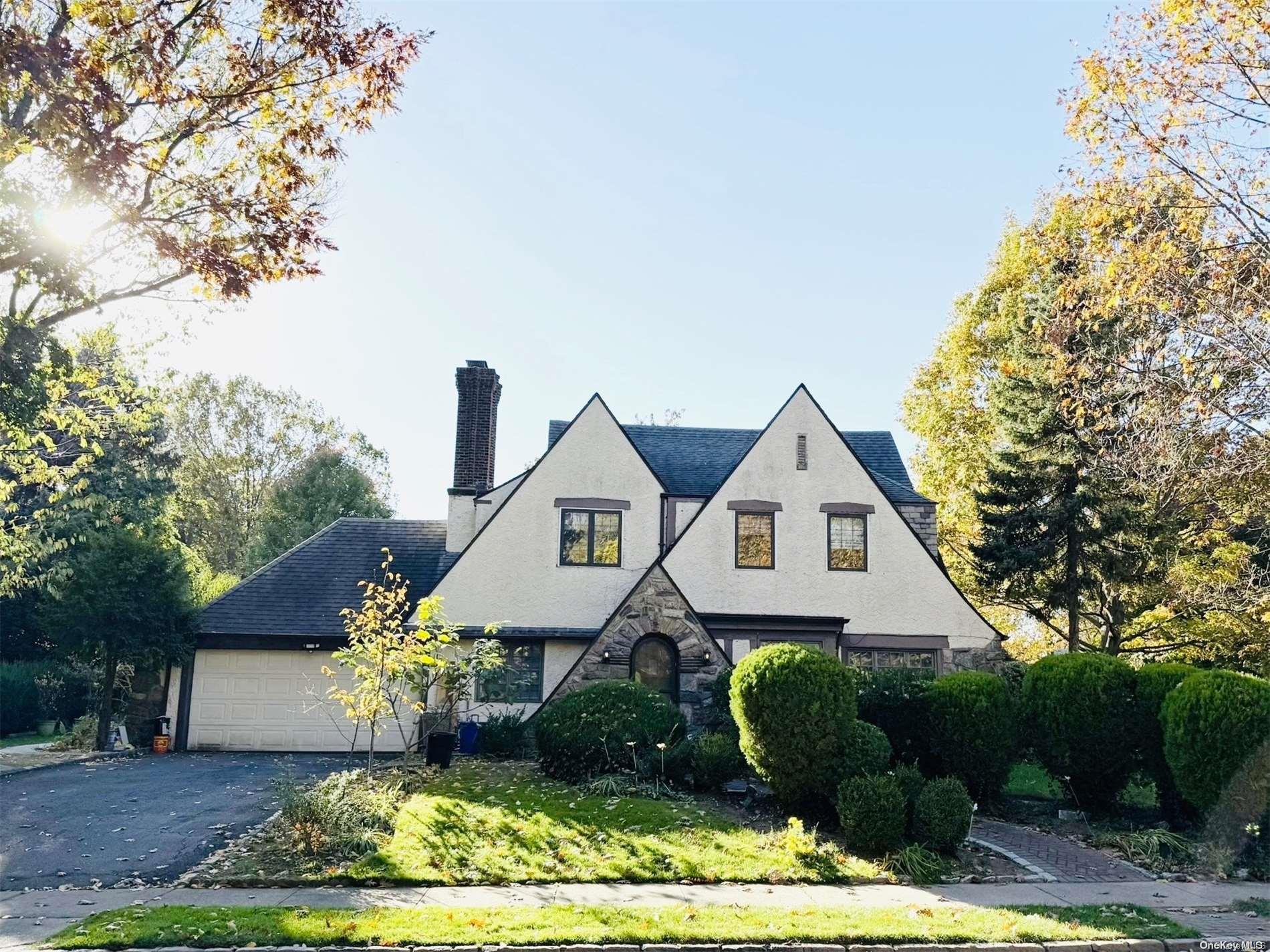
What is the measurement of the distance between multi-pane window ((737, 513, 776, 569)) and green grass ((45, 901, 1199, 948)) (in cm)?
1275

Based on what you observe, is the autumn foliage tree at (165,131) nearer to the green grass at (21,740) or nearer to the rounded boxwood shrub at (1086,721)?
the rounded boxwood shrub at (1086,721)

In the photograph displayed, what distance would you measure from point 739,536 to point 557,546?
4.13 m

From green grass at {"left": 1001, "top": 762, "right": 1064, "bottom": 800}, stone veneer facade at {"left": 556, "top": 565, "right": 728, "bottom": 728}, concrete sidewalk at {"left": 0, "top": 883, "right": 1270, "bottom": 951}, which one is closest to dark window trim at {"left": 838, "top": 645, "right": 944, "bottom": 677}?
green grass at {"left": 1001, "top": 762, "right": 1064, "bottom": 800}

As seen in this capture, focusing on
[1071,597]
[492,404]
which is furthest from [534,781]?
[1071,597]

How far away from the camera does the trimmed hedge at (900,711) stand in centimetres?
1332

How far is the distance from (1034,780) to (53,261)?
17.5 m

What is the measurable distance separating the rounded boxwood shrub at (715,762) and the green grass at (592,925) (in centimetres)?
466

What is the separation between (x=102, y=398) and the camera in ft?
51.7

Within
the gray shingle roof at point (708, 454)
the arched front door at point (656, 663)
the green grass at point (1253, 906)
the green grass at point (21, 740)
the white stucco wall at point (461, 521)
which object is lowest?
the green grass at point (21, 740)

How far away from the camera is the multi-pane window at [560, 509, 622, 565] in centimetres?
2105

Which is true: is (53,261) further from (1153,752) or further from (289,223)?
(1153,752)

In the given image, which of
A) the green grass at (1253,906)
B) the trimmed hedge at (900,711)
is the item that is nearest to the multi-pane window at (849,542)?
the trimmed hedge at (900,711)

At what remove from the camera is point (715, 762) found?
12930mm

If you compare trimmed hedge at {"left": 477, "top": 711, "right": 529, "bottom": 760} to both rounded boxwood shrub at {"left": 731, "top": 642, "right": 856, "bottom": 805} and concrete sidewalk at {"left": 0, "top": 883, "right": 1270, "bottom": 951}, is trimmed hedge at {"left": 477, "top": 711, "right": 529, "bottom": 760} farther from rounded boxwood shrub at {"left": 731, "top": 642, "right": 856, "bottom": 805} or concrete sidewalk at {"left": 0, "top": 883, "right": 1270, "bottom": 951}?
concrete sidewalk at {"left": 0, "top": 883, "right": 1270, "bottom": 951}
